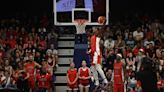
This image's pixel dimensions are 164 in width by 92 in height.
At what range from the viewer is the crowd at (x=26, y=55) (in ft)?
57.3

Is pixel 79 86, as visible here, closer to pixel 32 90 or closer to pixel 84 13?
pixel 32 90

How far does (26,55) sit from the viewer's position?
752 inches

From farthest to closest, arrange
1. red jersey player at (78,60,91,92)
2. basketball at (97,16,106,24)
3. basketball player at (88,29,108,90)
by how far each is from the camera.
Result: basketball at (97,16,106,24), red jersey player at (78,60,91,92), basketball player at (88,29,108,90)

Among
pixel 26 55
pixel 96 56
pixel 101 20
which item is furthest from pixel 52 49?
pixel 96 56

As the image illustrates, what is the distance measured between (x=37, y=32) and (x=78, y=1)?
2.89 meters

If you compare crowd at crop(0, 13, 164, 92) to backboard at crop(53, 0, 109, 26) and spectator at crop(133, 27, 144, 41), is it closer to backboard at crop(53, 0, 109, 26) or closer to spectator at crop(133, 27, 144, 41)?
spectator at crop(133, 27, 144, 41)

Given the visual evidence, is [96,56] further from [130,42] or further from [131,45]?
[130,42]

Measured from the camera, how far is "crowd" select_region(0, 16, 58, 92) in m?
17.5

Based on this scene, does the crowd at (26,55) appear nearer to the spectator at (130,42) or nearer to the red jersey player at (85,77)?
the red jersey player at (85,77)

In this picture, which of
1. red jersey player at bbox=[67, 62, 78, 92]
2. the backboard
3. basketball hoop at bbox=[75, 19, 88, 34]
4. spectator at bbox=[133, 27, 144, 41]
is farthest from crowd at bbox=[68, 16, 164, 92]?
the backboard

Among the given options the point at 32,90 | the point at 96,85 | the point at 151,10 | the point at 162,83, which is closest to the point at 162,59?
the point at 162,83

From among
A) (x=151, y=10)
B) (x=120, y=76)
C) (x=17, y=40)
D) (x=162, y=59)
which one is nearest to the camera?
(x=120, y=76)

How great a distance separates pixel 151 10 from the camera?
24.5m

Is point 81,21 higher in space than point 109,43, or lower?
higher
